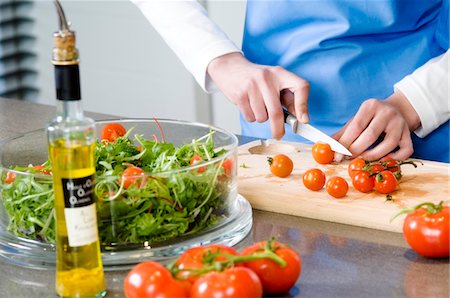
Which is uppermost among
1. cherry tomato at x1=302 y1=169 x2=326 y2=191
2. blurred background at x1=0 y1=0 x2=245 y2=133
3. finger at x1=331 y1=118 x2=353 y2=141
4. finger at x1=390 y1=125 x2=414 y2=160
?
cherry tomato at x1=302 y1=169 x2=326 y2=191

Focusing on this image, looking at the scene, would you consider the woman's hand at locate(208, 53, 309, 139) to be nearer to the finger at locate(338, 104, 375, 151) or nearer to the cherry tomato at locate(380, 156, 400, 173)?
the finger at locate(338, 104, 375, 151)

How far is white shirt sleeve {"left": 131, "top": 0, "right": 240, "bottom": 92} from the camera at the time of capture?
208 centimetres

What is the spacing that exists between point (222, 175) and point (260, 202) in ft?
0.63

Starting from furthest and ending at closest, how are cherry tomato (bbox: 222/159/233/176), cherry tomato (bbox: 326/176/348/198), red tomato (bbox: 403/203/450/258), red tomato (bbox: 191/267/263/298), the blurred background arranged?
the blurred background, cherry tomato (bbox: 326/176/348/198), cherry tomato (bbox: 222/159/233/176), red tomato (bbox: 403/203/450/258), red tomato (bbox: 191/267/263/298)

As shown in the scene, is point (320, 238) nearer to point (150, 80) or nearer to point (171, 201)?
point (171, 201)

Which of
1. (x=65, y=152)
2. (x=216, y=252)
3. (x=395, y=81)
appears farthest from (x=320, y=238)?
(x=395, y=81)

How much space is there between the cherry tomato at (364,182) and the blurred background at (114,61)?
186 cm

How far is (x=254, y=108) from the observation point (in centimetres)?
193

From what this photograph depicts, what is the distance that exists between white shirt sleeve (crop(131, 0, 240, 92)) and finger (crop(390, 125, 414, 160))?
1.42 ft

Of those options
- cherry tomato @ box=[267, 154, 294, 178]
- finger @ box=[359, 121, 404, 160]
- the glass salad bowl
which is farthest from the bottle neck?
finger @ box=[359, 121, 404, 160]

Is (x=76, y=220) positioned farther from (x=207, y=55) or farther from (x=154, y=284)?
(x=207, y=55)

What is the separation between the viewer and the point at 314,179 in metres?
1.62

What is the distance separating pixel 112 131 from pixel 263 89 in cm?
37

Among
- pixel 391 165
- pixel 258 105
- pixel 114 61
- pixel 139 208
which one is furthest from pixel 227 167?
pixel 114 61
